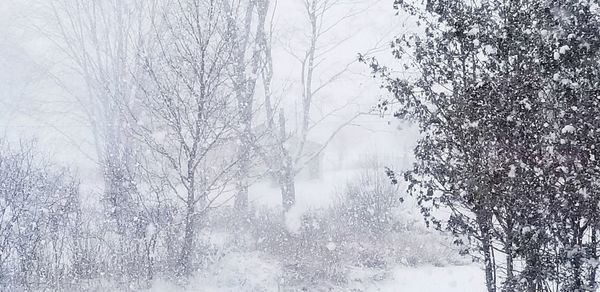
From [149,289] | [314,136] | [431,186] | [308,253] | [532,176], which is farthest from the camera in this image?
[314,136]

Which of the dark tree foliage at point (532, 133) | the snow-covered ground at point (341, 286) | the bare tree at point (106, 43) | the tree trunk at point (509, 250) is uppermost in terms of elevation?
the bare tree at point (106, 43)

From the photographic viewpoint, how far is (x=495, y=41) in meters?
4.41

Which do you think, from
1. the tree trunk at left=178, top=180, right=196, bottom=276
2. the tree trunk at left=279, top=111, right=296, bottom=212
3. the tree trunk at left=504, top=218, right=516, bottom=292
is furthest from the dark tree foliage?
the tree trunk at left=279, top=111, right=296, bottom=212

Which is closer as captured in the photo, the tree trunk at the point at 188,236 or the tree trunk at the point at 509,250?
the tree trunk at the point at 509,250

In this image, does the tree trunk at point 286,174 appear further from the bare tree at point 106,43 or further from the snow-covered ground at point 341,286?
the bare tree at point 106,43

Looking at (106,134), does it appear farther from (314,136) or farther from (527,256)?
(314,136)

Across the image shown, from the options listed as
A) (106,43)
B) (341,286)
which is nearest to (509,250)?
(341,286)

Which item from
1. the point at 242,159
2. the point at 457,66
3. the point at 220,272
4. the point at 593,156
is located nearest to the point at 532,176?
the point at 593,156

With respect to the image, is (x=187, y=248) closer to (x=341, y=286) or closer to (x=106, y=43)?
(x=341, y=286)

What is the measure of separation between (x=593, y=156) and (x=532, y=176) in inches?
23.1

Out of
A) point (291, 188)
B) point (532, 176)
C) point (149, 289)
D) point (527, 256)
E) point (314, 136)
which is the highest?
point (314, 136)

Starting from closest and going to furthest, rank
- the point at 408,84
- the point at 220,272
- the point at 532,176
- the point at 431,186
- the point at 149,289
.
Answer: the point at 532,176 < the point at 431,186 < the point at 408,84 < the point at 149,289 < the point at 220,272

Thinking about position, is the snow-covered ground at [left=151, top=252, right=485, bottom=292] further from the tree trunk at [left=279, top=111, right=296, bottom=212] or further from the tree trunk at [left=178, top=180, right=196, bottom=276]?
the tree trunk at [left=279, top=111, right=296, bottom=212]

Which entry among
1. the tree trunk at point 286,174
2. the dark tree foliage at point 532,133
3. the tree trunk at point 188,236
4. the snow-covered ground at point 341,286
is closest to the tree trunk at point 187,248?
the tree trunk at point 188,236
